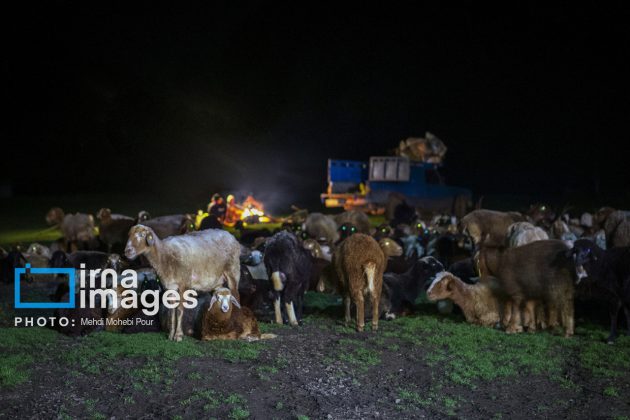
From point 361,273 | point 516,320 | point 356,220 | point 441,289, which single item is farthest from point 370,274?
point 356,220

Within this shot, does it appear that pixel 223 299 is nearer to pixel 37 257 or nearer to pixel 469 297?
pixel 469 297

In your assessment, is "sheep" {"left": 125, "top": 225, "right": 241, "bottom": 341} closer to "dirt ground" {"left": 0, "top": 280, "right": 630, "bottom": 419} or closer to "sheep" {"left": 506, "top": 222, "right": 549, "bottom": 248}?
"dirt ground" {"left": 0, "top": 280, "right": 630, "bottom": 419}

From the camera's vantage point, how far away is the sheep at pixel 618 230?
42.4 feet

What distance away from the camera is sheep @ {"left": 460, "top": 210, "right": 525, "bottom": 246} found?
→ 16.5 meters

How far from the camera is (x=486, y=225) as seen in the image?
656 inches

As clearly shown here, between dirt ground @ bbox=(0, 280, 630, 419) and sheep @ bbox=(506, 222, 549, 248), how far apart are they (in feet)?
10.9

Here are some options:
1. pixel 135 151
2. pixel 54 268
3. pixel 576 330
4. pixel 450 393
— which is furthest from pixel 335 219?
pixel 135 151

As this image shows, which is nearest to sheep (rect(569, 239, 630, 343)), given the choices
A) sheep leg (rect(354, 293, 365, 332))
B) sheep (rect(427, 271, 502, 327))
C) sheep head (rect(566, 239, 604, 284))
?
sheep head (rect(566, 239, 604, 284))

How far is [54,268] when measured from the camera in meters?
13.9

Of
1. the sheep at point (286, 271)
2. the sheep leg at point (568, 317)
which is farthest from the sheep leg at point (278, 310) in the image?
the sheep leg at point (568, 317)

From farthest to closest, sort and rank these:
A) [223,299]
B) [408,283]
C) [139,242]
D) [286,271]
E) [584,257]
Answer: [408,283] → [286,271] → [584,257] → [223,299] → [139,242]

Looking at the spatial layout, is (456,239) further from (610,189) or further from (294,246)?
(610,189)

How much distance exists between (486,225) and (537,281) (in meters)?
6.95

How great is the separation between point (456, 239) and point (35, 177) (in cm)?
3251
